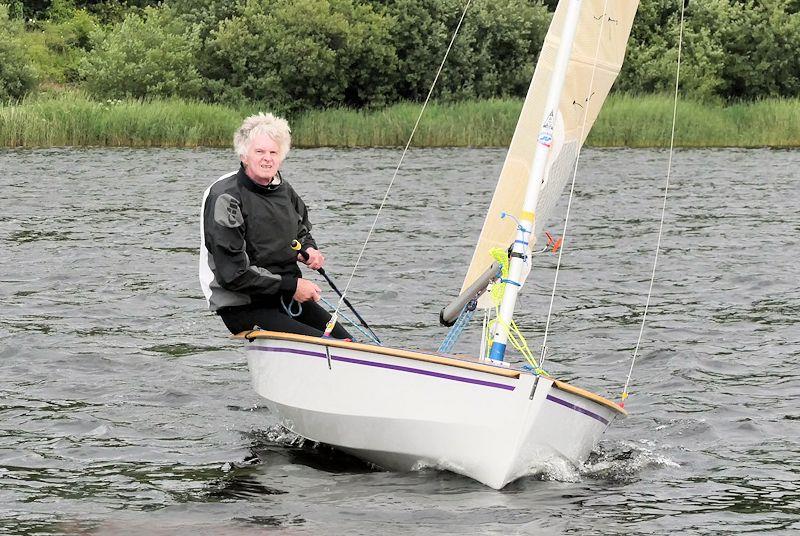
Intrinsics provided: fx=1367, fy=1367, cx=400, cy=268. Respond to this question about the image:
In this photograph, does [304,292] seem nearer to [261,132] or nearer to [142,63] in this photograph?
[261,132]

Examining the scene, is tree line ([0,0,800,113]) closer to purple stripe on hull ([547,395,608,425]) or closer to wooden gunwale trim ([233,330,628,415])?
wooden gunwale trim ([233,330,628,415])

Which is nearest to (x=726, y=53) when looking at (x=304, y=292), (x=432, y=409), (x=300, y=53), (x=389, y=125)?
(x=300, y=53)

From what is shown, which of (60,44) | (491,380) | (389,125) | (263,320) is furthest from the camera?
(60,44)

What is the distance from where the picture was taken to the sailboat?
7.05 m

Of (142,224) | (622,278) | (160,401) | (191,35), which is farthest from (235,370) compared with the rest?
(191,35)

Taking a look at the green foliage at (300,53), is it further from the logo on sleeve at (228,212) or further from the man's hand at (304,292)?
the logo on sleeve at (228,212)

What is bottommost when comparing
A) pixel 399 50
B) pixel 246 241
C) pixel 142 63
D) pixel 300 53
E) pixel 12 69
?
pixel 246 241

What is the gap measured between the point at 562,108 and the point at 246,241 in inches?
83.5

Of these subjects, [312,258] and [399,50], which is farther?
[399,50]

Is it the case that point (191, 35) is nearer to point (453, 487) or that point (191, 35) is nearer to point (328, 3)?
point (328, 3)

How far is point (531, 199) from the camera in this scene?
7.81 m

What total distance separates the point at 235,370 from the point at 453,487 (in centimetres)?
392

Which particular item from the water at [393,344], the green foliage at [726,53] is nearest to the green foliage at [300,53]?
the green foliage at [726,53]

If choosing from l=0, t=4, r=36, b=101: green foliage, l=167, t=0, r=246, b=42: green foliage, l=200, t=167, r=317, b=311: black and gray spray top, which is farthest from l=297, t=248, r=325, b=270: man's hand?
l=167, t=0, r=246, b=42: green foliage
